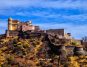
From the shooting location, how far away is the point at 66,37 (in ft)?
436

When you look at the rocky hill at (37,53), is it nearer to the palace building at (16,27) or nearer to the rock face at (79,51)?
the rock face at (79,51)

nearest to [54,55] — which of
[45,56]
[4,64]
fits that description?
[45,56]

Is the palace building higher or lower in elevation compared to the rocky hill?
higher

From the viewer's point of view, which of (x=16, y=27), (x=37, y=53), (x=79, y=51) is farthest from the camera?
(x=16, y=27)

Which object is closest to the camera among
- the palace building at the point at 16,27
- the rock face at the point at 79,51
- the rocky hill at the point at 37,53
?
the rocky hill at the point at 37,53

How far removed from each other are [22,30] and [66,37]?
10488 millimetres

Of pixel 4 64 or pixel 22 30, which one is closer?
pixel 4 64

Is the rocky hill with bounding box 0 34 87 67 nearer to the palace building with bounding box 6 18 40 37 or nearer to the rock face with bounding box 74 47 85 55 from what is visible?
the rock face with bounding box 74 47 85 55

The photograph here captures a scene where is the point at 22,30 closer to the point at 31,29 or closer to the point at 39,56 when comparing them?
the point at 31,29

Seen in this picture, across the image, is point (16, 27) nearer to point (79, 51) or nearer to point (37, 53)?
point (37, 53)

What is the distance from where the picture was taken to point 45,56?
415 feet

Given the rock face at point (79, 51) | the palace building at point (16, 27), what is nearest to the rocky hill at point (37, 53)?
the rock face at point (79, 51)

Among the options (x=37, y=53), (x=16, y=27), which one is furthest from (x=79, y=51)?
(x=16, y=27)

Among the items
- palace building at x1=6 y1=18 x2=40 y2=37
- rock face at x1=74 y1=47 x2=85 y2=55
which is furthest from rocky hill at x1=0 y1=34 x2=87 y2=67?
palace building at x1=6 y1=18 x2=40 y2=37
